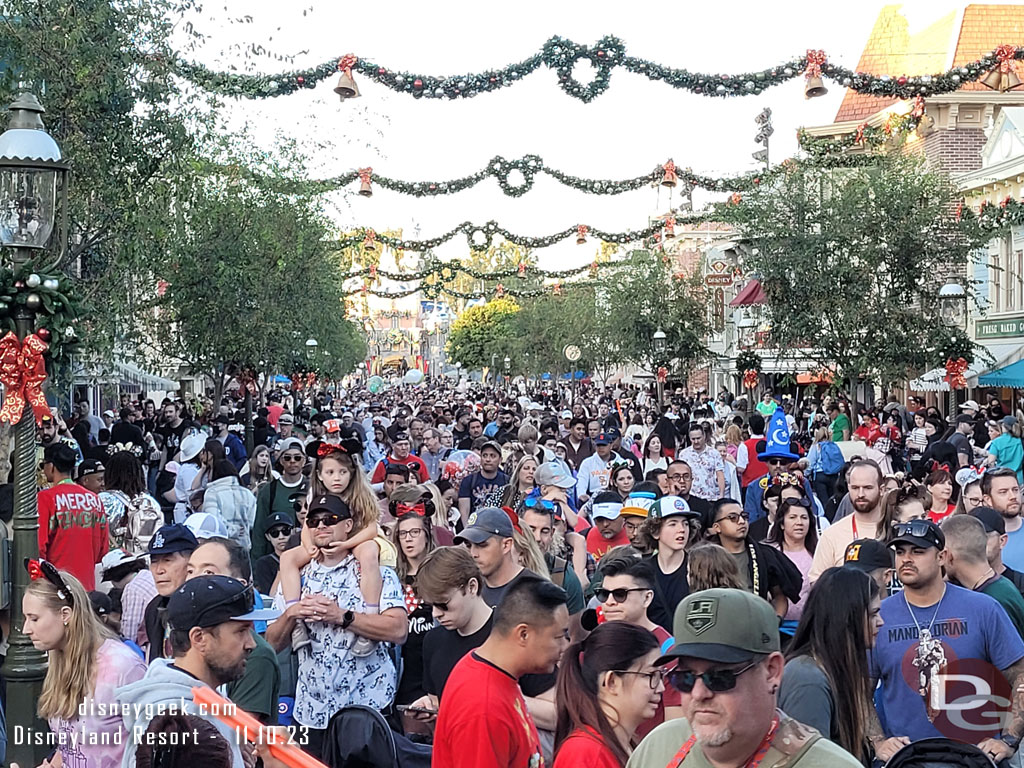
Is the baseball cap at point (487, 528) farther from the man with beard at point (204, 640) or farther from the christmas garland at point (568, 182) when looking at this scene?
the christmas garland at point (568, 182)

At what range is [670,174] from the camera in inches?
989

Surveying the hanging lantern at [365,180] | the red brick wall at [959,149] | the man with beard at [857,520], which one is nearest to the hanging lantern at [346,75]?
the hanging lantern at [365,180]

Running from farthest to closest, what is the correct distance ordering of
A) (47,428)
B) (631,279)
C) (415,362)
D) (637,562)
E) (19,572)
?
(415,362), (631,279), (47,428), (19,572), (637,562)

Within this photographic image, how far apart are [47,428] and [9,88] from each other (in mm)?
4009

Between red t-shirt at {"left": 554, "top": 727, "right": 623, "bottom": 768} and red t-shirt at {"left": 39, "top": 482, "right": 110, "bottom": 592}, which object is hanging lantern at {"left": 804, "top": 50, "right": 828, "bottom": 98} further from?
red t-shirt at {"left": 554, "top": 727, "right": 623, "bottom": 768}

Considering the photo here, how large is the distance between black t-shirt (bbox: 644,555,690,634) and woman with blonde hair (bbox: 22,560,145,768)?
3.05 m

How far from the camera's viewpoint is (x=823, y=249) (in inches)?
1001

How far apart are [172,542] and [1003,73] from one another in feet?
49.9

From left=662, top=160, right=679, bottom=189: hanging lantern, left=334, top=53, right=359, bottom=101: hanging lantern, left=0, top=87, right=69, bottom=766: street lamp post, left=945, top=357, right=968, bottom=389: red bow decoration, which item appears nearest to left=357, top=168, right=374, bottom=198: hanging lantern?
left=662, top=160, right=679, bottom=189: hanging lantern

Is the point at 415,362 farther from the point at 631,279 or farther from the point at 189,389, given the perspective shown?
the point at 631,279

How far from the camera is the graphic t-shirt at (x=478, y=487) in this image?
40.9 ft

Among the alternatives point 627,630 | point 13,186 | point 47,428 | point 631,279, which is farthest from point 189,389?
point 627,630

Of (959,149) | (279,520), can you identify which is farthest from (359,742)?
(959,149)

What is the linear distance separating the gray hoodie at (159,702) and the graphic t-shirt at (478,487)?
8.14m
